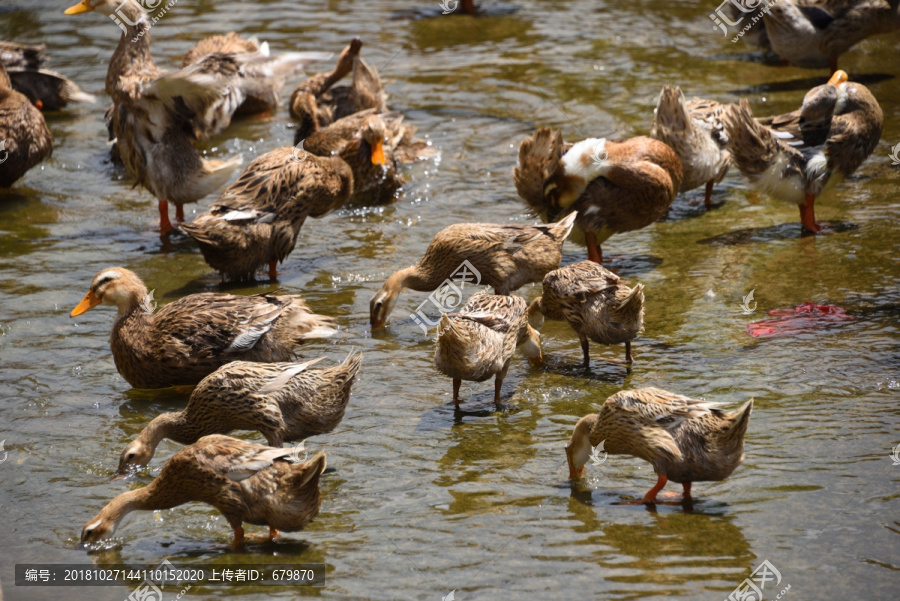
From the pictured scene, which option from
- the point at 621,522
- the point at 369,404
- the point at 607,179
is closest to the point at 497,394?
the point at 369,404

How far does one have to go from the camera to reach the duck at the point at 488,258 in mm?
7926

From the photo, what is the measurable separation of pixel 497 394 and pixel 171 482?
2.22m

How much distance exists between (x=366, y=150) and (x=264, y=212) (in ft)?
6.26

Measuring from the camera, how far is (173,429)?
A: 5953 millimetres

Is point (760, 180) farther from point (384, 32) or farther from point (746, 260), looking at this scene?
point (384, 32)

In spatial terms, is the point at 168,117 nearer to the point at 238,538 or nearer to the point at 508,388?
the point at 508,388

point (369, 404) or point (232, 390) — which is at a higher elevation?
point (232, 390)

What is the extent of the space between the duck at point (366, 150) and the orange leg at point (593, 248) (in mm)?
2340

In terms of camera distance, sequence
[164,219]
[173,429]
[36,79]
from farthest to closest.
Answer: [36,79], [164,219], [173,429]

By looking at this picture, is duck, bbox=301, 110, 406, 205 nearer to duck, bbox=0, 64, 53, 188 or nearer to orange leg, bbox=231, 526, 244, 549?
duck, bbox=0, 64, 53, 188

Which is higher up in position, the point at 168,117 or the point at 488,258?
the point at 168,117

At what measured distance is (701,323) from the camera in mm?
7453

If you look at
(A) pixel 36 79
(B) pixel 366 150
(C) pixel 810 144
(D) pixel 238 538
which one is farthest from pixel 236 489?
(A) pixel 36 79

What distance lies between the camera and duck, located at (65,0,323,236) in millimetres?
9211
